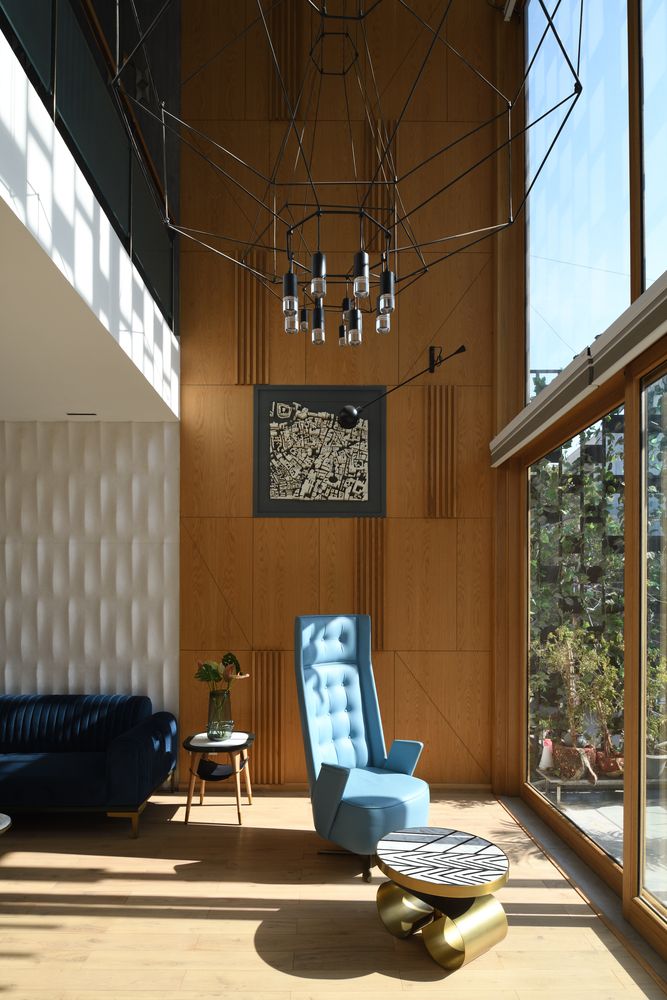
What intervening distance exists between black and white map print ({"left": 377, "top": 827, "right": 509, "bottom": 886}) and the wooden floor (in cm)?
41

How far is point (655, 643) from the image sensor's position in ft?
12.0

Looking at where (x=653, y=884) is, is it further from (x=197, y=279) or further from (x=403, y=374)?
(x=197, y=279)

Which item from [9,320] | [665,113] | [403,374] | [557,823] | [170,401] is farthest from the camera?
[403,374]

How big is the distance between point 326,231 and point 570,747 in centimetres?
426

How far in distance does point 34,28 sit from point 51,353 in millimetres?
1768

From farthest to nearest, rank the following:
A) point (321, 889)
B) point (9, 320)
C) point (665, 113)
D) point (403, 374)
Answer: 1. point (403, 374)
2. point (321, 889)
3. point (9, 320)
4. point (665, 113)

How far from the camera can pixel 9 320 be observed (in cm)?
388

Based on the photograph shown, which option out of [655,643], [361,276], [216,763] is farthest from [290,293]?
[216,763]

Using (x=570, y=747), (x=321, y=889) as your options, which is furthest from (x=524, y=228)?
(x=321, y=889)

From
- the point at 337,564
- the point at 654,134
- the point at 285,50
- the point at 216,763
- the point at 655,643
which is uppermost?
the point at 285,50

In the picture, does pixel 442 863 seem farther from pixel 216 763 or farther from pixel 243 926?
pixel 216 763

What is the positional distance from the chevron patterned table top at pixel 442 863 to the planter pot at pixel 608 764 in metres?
0.84

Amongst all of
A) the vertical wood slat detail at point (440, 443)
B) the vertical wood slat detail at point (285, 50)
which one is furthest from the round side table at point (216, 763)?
the vertical wood slat detail at point (285, 50)

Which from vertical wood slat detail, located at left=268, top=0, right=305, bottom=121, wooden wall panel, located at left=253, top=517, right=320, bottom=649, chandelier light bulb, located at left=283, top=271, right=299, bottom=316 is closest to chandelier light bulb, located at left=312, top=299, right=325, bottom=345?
chandelier light bulb, located at left=283, top=271, right=299, bottom=316
